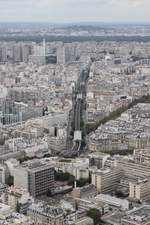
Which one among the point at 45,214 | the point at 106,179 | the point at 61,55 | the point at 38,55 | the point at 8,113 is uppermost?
the point at 61,55

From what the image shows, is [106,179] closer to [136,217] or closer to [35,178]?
→ [35,178]

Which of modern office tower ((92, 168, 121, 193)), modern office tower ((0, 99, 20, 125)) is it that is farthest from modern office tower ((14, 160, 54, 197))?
modern office tower ((0, 99, 20, 125))

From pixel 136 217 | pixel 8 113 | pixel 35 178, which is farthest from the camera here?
pixel 8 113

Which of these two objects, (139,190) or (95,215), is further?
(139,190)

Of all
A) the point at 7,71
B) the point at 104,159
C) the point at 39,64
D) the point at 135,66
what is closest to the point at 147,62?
the point at 135,66

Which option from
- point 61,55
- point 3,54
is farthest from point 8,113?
point 3,54

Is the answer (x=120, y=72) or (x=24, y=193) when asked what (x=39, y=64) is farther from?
(x=24, y=193)
